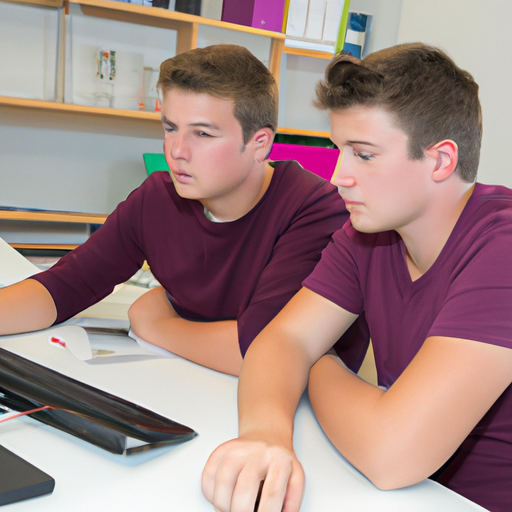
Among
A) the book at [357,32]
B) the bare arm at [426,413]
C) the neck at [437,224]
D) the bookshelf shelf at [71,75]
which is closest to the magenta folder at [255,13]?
the bookshelf shelf at [71,75]

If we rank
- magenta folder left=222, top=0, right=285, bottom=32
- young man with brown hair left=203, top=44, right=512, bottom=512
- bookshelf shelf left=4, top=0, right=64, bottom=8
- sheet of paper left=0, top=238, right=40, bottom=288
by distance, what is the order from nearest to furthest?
1. young man with brown hair left=203, top=44, right=512, bottom=512
2. sheet of paper left=0, top=238, right=40, bottom=288
3. bookshelf shelf left=4, top=0, right=64, bottom=8
4. magenta folder left=222, top=0, right=285, bottom=32

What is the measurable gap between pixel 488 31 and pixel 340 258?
1866 mm

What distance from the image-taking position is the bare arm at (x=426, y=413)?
66cm

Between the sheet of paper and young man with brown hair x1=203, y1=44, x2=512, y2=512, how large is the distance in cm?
73

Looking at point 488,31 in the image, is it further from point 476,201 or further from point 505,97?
point 476,201

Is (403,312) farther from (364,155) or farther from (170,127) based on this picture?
(170,127)

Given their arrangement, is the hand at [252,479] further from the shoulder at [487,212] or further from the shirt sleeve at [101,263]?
the shirt sleeve at [101,263]

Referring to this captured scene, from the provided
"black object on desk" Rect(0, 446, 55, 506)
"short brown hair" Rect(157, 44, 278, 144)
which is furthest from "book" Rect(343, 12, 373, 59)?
"black object on desk" Rect(0, 446, 55, 506)

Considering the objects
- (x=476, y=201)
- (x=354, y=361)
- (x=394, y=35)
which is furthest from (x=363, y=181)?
(x=394, y=35)

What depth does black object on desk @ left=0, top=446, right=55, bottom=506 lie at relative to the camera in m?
0.56

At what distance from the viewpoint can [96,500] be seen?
58cm

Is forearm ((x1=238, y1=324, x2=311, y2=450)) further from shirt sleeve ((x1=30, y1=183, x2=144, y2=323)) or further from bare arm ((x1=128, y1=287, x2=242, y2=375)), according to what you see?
shirt sleeve ((x1=30, y1=183, x2=144, y2=323))

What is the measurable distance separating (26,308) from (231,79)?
59cm

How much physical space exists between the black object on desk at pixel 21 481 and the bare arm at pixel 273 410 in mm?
155
